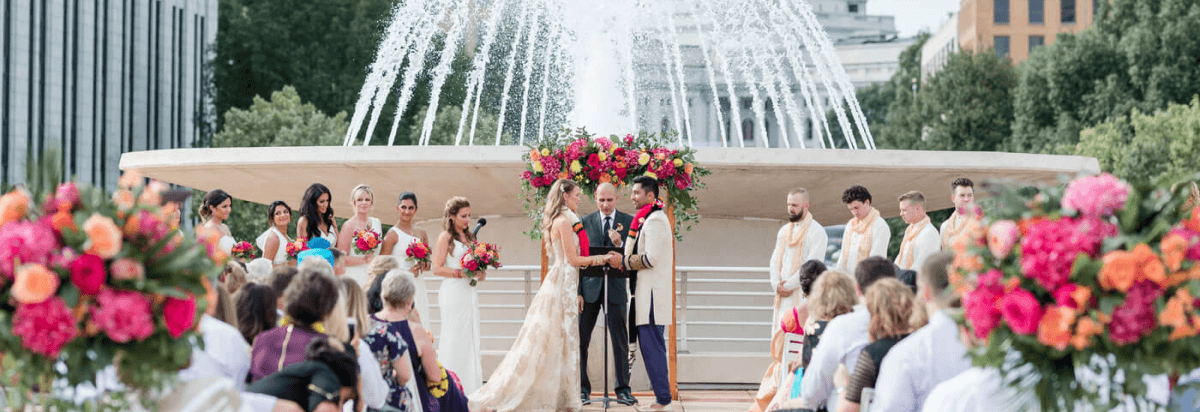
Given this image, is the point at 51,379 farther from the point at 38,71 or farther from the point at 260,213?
the point at 38,71

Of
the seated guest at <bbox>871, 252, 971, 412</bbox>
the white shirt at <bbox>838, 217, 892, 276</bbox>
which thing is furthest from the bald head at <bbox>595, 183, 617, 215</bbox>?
the seated guest at <bbox>871, 252, 971, 412</bbox>

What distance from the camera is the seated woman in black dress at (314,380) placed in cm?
421

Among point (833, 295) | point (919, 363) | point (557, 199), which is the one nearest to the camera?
point (919, 363)

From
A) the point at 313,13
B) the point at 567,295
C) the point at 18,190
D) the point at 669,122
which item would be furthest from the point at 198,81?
the point at 18,190

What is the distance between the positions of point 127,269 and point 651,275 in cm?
540

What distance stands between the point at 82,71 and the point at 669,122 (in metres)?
27.3

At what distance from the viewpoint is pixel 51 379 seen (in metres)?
3.71

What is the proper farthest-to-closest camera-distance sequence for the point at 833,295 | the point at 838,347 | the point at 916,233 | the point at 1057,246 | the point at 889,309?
the point at 916,233
the point at 833,295
the point at 838,347
the point at 889,309
the point at 1057,246

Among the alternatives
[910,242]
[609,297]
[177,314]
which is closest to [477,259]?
[609,297]

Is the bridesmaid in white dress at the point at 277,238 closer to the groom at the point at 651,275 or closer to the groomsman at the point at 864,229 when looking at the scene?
the groom at the point at 651,275

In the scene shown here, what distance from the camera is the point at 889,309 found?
15.8 feet

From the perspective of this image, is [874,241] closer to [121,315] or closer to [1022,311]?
[1022,311]

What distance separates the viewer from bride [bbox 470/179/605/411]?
28.0 feet

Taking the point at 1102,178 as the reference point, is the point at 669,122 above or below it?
above
